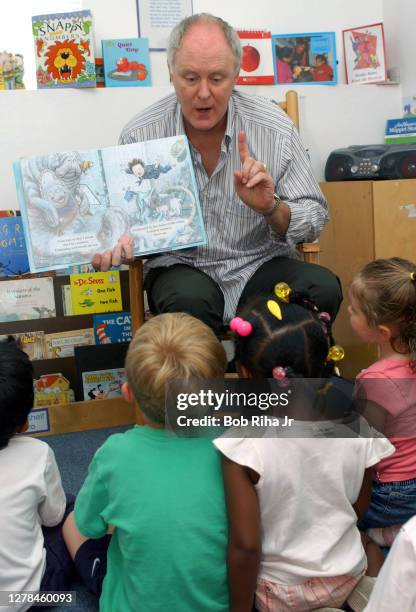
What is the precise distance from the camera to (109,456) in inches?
40.4

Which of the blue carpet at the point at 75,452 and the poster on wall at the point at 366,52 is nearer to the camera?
the blue carpet at the point at 75,452

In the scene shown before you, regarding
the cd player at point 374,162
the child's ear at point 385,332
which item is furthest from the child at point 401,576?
the cd player at point 374,162

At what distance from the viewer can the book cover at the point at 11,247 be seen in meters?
2.04

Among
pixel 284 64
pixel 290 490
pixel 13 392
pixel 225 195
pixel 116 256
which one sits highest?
pixel 284 64

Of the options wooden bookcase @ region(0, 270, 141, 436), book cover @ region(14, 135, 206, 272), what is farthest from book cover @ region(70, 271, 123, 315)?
book cover @ region(14, 135, 206, 272)

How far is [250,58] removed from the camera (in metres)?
2.44

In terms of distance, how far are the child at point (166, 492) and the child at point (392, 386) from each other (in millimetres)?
405

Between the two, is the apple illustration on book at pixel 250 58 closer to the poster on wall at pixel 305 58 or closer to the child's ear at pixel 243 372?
the poster on wall at pixel 305 58

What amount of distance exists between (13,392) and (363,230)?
4.83 feet

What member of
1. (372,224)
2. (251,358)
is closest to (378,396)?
(251,358)

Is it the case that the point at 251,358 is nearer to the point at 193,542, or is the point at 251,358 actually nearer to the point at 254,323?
the point at 254,323

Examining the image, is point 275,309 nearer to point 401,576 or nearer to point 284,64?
point 401,576

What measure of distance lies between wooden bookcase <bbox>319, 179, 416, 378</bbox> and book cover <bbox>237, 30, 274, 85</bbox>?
0.48 metres

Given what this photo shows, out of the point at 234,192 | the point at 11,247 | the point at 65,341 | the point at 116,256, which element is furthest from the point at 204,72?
the point at 65,341
